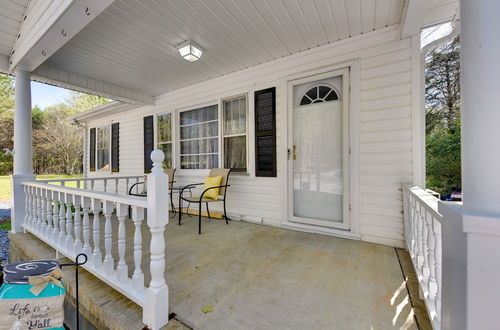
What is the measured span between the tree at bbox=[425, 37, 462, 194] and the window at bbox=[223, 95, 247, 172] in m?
4.43

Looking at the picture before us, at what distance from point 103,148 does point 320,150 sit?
6.51 meters

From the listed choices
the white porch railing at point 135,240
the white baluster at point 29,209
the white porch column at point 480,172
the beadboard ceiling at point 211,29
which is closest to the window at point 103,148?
the beadboard ceiling at point 211,29

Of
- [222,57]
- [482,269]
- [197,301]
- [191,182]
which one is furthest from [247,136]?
[482,269]

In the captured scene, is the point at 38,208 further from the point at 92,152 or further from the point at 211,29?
the point at 92,152

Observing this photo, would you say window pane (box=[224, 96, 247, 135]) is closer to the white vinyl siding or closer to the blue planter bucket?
the white vinyl siding

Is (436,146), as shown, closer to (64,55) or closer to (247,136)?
(247,136)

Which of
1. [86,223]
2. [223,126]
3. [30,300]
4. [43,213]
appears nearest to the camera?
[30,300]

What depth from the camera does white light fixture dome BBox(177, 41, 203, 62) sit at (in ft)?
9.36

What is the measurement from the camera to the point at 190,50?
2.88 meters

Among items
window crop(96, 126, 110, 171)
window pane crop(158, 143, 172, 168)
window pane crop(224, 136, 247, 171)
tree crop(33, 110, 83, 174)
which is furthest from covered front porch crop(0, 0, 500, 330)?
tree crop(33, 110, 83, 174)

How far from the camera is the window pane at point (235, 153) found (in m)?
3.79

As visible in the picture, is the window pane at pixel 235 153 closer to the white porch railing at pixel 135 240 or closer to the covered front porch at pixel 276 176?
the covered front porch at pixel 276 176

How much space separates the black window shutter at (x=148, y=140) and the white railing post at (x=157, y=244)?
4.28 meters

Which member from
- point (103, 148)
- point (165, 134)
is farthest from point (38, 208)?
point (103, 148)
